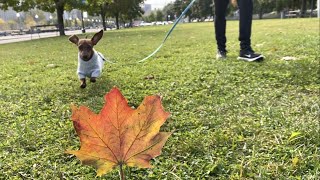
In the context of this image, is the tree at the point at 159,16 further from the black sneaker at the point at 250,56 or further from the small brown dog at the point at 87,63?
the small brown dog at the point at 87,63

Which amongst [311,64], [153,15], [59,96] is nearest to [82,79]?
[59,96]

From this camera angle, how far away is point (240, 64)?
137 inches

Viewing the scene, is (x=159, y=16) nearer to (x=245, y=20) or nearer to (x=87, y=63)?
(x=245, y=20)

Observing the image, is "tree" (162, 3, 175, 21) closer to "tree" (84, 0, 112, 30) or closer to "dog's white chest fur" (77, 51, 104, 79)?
"tree" (84, 0, 112, 30)

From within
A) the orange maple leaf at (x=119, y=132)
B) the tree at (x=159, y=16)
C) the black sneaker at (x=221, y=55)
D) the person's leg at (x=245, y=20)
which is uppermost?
the tree at (x=159, y=16)

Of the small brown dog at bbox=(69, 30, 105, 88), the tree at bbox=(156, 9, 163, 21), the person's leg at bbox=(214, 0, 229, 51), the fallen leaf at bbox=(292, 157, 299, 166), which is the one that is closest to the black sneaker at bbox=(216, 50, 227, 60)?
the person's leg at bbox=(214, 0, 229, 51)

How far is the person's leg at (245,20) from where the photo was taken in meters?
3.66

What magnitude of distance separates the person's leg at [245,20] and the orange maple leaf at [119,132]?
3.32 metres

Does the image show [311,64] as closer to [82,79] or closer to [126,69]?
[126,69]

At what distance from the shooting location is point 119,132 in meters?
0.56

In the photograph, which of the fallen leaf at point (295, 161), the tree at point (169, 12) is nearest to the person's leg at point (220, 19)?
the fallen leaf at point (295, 161)

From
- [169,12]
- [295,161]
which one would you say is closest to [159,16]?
[169,12]

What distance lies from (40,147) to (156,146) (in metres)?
1.11

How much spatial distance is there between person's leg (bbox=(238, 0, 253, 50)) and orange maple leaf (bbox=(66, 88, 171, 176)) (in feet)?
10.9
